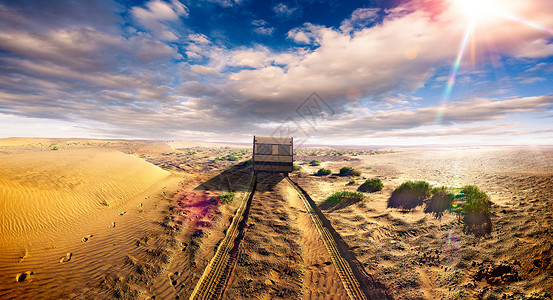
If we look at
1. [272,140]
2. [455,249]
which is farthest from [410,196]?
[272,140]

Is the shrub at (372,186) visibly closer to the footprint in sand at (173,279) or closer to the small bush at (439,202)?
the small bush at (439,202)

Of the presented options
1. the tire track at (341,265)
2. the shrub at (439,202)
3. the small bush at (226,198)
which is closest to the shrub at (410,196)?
the shrub at (439,202)

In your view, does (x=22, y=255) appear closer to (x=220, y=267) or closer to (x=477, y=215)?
(x=220, y=267)

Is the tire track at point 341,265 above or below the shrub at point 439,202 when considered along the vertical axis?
below

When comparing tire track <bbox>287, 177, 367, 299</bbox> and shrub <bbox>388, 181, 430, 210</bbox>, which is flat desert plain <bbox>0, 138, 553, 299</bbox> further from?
shrub <bbox>388, 181, 430, 210</bbox>

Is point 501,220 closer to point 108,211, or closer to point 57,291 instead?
point 57,291

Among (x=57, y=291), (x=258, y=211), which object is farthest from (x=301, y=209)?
→ (x=57, y=291)

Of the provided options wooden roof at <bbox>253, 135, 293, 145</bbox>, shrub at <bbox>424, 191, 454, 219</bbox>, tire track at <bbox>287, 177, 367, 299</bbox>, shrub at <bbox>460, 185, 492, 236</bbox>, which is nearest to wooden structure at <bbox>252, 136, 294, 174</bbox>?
wooden roof at <bbox>253, 135, 293, 145</bbox>
